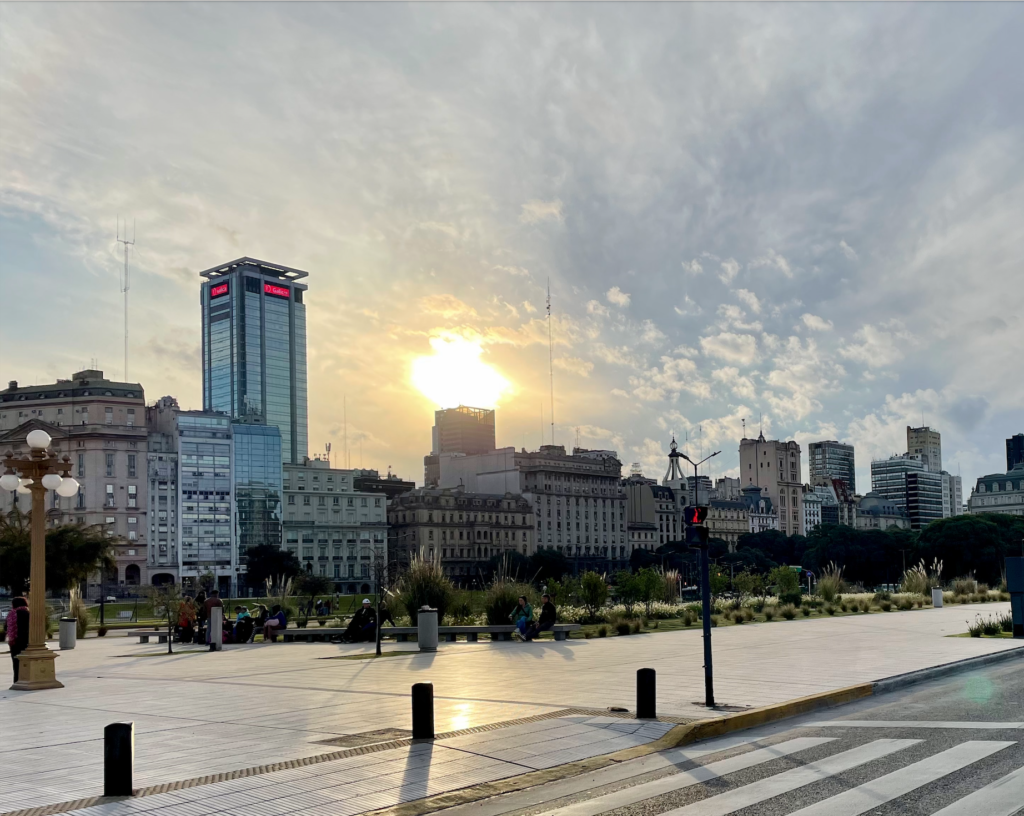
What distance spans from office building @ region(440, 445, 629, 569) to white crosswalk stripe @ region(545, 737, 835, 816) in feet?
542

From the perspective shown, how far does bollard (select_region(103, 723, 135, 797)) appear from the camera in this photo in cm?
931

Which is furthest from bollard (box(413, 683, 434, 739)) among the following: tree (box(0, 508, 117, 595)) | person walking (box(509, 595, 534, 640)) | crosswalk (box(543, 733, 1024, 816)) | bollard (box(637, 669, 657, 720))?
tree (box(0, 508, 117, 595))

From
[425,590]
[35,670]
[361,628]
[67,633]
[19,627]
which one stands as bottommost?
[67,633]

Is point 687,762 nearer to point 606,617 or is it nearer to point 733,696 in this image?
point 733,696

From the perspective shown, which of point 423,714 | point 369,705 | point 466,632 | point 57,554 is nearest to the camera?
point 423,714

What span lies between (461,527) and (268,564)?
33.9 m

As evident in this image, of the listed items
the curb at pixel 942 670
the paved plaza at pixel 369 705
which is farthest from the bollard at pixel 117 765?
the curb at pixel 942 670

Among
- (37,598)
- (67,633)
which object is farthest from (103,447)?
(37,598)

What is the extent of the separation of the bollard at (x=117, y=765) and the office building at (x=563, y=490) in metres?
168

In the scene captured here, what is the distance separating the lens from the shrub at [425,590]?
1241 inches

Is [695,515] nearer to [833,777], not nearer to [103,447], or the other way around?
[833,777]

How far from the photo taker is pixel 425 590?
104ft

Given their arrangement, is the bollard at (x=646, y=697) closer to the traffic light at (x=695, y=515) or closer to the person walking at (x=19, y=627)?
the traffic light at (x=695, y=515)

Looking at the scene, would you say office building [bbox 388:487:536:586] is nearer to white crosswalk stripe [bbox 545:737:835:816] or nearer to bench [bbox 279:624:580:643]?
bench [bbox 279:624:580:643]
